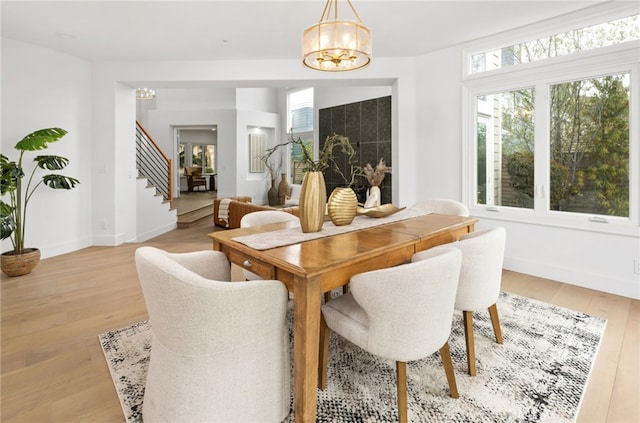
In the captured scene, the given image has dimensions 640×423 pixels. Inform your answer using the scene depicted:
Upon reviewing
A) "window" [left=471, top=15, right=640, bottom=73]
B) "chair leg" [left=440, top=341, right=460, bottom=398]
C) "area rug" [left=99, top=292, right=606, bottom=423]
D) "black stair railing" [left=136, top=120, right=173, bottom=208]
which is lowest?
"area rug" [left=99, top=292, right=606, bottom=423]

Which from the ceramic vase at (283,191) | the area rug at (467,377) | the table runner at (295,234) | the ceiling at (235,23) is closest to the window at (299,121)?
the ceramic vase at (283,191)

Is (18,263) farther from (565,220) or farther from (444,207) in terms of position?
(565,220)

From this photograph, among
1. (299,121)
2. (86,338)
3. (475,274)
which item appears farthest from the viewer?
(299,121)

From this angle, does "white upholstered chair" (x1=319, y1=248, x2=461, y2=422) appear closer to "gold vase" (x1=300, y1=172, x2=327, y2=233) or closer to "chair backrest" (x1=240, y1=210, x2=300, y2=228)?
"gold vase" (x1=300, y1=172, x2=327, y2=233)

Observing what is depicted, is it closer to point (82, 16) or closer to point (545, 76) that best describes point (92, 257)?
point (82, 16)

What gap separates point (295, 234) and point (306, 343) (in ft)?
2.50

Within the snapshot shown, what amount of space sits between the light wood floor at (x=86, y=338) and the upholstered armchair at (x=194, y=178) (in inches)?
366

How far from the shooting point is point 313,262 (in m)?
1.43

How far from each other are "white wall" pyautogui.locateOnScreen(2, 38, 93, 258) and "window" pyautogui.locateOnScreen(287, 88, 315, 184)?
511 centimetres

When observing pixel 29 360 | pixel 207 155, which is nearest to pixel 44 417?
pixel 29 360

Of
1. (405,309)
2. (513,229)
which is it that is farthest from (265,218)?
(513,229)

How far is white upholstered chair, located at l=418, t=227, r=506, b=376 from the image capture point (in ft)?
5.89

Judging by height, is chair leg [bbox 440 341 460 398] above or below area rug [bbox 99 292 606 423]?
above

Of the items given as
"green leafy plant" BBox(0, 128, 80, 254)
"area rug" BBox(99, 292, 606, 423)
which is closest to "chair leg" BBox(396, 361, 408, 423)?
"area rug" BBox(99, 292, 606, 423)
